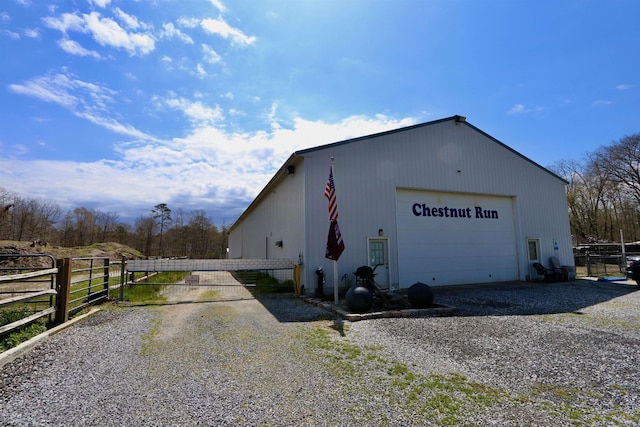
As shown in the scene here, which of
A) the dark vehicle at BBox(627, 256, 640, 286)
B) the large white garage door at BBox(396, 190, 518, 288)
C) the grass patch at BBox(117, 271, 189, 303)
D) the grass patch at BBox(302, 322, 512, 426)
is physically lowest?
the grass patch at BBox(302, 322, 512, 426)

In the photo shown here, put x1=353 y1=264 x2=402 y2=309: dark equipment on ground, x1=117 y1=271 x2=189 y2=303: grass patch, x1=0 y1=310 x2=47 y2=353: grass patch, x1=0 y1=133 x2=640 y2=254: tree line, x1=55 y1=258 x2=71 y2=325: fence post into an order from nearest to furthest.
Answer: x1=0 y1=310 x2=47 y2=353: grass patch → x1=55 y1=258 x2=71 y2=325: fence post → x1=353 y1=264 x2=402 y2=309: dark equipment on ground → x1=117 y1=271 x2=189 y2=303: grass patch → x1=0 y1=133 x2=640 y2=254: tree line

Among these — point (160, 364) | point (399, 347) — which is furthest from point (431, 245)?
point (160, 364)

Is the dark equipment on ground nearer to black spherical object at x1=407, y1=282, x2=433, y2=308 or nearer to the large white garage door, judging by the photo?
black spherical object at x1=407, y1=282, x2=433, y2=308

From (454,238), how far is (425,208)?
1806 millimetres

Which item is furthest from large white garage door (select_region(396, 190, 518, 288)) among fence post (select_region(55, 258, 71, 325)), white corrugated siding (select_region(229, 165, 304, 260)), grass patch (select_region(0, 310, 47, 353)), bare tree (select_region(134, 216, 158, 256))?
bare tree (select_region(134, 216, 158, 256))

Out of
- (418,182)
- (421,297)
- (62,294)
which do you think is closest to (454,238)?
(418,182)

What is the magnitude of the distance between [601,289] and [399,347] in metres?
11.2

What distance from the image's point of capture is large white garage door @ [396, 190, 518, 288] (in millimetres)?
12086

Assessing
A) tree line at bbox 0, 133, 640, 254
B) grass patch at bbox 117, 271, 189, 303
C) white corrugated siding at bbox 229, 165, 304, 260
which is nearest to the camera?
grass patch at bbox 117, 271, 189, 303

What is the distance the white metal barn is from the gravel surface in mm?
4314

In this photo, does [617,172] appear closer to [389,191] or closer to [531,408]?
[389,191]

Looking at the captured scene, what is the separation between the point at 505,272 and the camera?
13891 millimetres

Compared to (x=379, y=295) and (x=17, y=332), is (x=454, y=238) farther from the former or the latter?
(x=17, y=332)

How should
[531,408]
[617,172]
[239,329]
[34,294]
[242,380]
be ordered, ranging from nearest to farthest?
1. [531,408]
2. [242,380]
3. [34,294]
4. [239,329]
5. [617,172]
